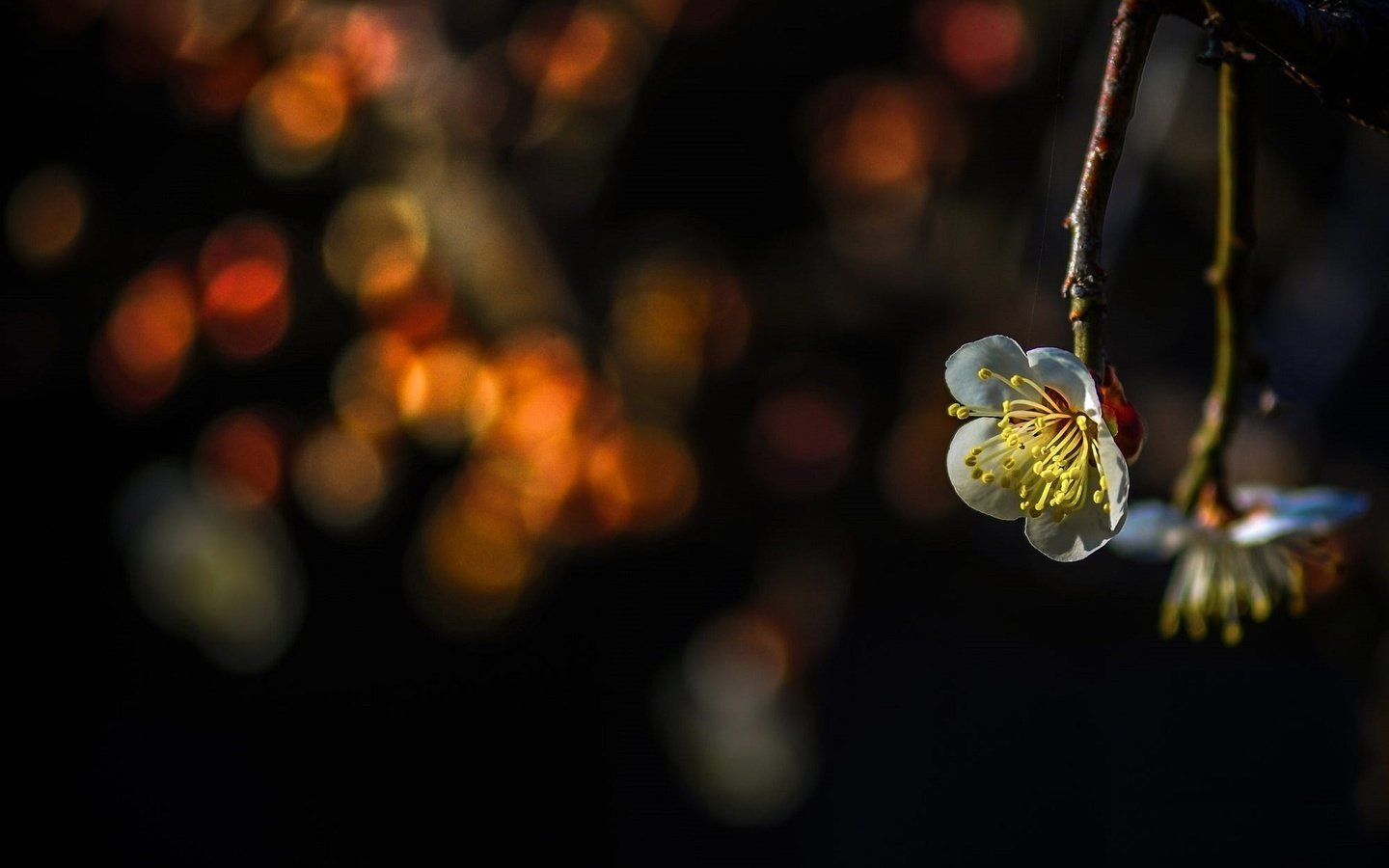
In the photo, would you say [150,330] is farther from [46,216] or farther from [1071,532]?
[1071,532]

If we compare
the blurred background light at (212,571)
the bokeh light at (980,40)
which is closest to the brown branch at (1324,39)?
the bokeh light at (980,40)

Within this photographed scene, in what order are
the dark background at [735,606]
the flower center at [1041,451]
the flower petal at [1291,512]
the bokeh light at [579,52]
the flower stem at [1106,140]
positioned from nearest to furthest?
the flower stem at [1106,140] < the flower center at [1041,451] < the flower petal at [1291,512] < the dark background at [735,606] < the bokeh light at [579,52]

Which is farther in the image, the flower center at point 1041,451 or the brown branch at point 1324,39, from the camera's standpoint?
the flower center at point 1041,451

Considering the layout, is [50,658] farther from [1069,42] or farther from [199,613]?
[1069,42]

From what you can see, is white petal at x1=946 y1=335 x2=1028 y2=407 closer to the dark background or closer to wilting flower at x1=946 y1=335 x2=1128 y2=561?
wilting flower at x1=946 y1=335 x2=1128 y2=561

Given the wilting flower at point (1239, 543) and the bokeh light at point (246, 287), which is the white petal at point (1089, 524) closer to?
the wilting flower at point (1239, 543)

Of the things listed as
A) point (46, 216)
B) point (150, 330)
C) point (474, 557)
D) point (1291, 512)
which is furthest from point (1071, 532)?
point (46, 216)

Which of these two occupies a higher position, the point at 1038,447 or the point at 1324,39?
the point at 1324,39

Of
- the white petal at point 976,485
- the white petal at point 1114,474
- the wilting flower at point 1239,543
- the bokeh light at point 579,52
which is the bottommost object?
the bokeh light at point 579,52

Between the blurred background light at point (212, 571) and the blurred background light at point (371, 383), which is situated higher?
the blurred background light at point (371, 383)
